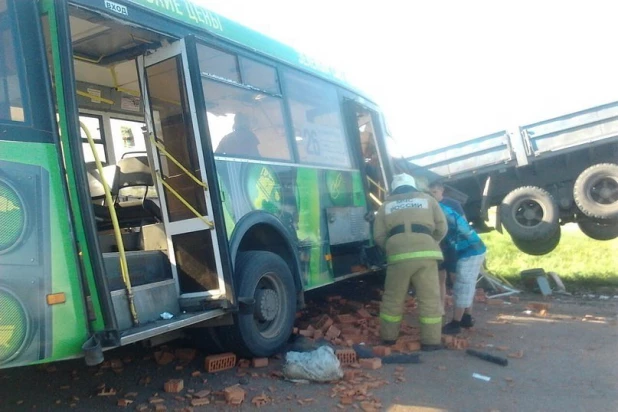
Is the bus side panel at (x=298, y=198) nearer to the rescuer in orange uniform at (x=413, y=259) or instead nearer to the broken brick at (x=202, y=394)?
the rescuer in orange uniform at (x=413, y=259)

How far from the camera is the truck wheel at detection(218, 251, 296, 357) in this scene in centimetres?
474

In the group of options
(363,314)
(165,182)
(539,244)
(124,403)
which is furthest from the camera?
(539,244)

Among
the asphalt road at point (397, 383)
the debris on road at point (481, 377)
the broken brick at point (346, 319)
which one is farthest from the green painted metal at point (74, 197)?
the broken brick at point (346, 319)

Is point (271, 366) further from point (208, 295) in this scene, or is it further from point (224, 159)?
point (224, 159)

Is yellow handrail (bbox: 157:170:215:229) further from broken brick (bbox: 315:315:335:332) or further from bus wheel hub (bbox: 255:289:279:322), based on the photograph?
broken brick (bbox: 315:315:335:332)

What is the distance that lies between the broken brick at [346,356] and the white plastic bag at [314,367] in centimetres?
32

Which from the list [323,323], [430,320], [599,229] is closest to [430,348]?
[430,320]

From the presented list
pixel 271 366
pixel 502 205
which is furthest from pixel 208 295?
pixel 502 205

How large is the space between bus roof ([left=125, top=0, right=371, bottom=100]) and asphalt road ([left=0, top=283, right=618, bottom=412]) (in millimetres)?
2783

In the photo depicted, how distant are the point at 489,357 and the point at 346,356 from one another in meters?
1.25

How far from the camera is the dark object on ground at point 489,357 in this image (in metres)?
5.06

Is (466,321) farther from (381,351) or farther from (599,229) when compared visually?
(599,229)

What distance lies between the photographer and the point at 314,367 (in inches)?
177

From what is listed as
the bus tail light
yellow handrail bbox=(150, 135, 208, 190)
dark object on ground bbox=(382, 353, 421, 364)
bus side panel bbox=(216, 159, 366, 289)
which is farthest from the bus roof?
dark object on ground bbox=(382, 353, 421, 364)
